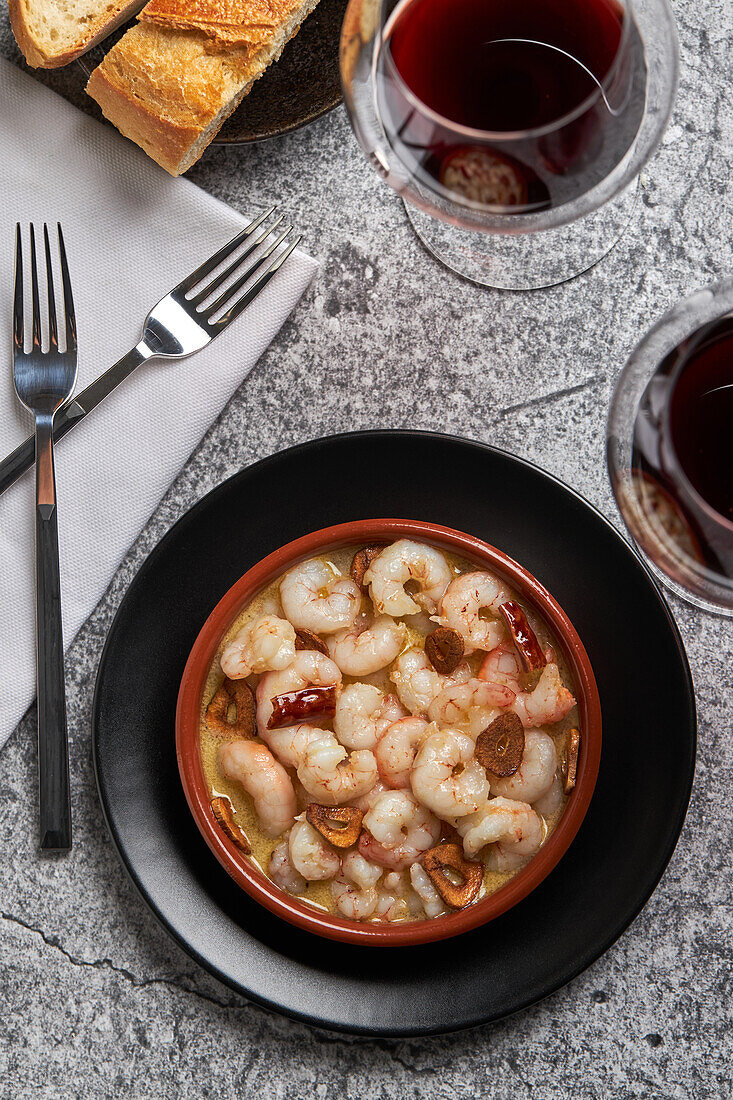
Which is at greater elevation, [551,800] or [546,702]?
[546,702]

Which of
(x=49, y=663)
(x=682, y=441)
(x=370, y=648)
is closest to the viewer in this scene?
(x=682, y=441)

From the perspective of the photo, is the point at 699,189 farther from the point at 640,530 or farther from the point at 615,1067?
the point at 615,1067

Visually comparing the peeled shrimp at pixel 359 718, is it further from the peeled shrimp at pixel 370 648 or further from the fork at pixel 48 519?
the fork at pixel 48 519

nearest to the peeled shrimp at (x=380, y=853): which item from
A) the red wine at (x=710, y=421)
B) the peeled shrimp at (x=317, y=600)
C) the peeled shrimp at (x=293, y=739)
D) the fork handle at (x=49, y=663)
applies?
the peeled shrimp at (x=293, y=739)

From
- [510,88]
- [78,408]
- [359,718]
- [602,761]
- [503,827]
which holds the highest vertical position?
[510,88]

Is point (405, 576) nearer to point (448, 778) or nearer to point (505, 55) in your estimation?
point (448, 778)

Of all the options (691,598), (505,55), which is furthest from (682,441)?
(505,55)
